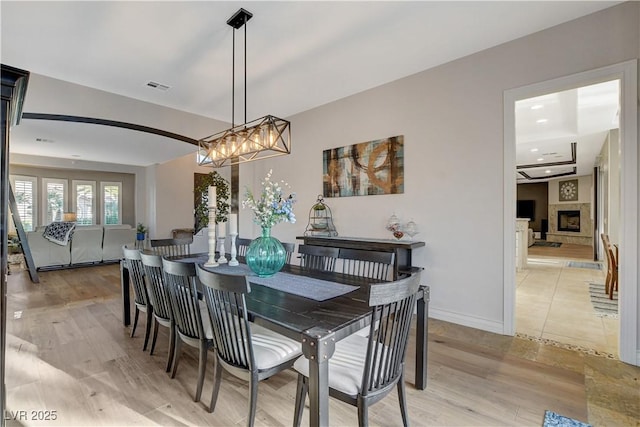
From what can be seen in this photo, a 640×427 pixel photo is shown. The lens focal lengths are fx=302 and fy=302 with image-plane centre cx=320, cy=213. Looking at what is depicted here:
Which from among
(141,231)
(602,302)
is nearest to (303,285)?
(602,302)

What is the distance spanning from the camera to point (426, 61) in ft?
10.7

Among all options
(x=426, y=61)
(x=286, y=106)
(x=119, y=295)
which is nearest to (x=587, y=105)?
(x=426, y=61)

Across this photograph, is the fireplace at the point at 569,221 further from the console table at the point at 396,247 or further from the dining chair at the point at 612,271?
the console table at the point at 396,247

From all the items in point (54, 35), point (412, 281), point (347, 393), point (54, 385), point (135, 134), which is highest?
point (54, 35)

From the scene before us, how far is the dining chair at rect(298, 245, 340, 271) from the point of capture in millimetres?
2709

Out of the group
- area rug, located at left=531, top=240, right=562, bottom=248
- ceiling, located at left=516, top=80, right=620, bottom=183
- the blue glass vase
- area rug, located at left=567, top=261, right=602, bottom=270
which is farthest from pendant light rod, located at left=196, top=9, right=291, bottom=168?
area rug, located at left=531, top=240, right=562, bottom=248

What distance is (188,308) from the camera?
1952mm

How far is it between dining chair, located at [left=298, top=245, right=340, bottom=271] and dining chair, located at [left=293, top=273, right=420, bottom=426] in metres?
1.13

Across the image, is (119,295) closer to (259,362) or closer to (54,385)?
(54,385)

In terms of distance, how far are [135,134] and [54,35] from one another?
91.0 inches

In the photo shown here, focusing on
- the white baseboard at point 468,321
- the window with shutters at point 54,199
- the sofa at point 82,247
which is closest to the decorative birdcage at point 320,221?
the white baseboard at point 468,321

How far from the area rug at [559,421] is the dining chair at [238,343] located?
1.48 m

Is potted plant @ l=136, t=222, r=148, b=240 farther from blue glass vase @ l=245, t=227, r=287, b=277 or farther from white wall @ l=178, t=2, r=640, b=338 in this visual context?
blue glass vase @ l=245, t=227, r=287, b=277

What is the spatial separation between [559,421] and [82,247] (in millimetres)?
7985
